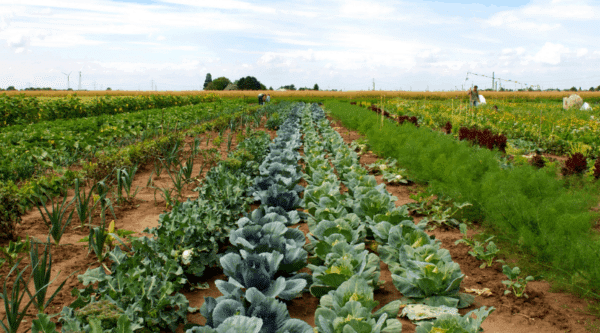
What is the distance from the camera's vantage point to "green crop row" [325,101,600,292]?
3069mm

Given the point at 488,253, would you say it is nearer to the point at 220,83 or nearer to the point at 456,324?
the point at 456,324

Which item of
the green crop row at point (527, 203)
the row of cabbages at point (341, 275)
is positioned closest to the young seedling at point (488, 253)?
the green crop row at point (527, 203)

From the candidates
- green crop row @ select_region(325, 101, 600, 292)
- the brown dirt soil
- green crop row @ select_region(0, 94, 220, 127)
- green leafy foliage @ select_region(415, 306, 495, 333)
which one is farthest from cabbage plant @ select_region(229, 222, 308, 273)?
green crop row @ select_region(0, 94, 220, 127)

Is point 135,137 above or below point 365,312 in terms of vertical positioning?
above

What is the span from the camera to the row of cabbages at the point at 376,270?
233 cm

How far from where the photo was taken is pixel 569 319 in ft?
9.52

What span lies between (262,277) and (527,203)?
8.46ft

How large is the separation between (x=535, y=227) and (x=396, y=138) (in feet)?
15.4

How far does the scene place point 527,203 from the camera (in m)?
3.72

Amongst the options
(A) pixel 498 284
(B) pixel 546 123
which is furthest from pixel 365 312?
(B) pixel 546 123

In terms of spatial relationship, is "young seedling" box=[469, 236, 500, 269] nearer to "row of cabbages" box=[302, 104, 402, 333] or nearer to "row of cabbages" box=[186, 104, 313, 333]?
"row of cabbages" box=[302, 104, 402, 333]

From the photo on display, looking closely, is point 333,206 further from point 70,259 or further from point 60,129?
point 60,129

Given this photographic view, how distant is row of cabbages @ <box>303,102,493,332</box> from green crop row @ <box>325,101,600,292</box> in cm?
84

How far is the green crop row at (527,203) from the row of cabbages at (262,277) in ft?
6.42
